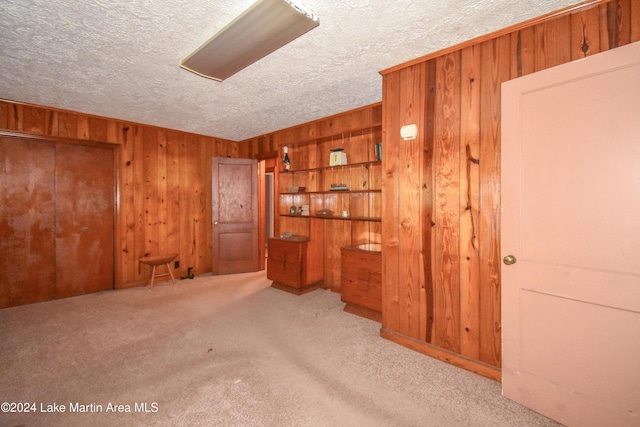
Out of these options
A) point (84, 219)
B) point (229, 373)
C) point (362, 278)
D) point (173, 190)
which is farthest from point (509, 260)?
point (84, 219)

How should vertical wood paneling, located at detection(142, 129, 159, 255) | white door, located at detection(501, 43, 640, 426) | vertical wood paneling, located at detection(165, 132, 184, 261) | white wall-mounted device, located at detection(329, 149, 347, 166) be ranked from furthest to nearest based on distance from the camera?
vertical wood paneling, located at detection(165, 132, 184, 261), vertical wood paneling, located at detection(142, 129, 159, 255), white wall-mounted device, located at detection(329, 149, 347, 166), white door, located at detection(501, 43, 640, 426)

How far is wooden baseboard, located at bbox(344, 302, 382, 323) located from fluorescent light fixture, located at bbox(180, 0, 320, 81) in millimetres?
2750

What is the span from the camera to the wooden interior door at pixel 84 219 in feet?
12.1

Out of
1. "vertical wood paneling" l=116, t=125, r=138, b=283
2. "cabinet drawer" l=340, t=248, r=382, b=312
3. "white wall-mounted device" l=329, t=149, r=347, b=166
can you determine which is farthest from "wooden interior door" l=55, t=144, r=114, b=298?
"cabinet drawer" l=340, t=248, r=382, b=312

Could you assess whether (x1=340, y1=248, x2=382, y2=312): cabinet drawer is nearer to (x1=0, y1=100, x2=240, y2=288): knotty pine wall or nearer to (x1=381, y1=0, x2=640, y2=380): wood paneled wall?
(x1=381, y1=0, x2=640, y2=380): wood paneled wall

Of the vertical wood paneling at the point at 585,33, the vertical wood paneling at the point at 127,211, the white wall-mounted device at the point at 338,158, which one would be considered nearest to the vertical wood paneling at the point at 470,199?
the vertical wood paneling at the point at 585,33

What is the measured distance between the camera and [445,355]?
2.17 m

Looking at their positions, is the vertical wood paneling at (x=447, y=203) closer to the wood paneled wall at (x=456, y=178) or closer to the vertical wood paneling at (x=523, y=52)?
the wood paneled wall at (x=456, y=178)

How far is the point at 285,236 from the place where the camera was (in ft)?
14.3

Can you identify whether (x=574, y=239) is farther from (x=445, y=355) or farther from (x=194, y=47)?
(x=194, y=47)

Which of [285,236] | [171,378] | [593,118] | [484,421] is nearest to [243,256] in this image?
[285,236]

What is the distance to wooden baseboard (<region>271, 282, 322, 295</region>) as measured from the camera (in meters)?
3.85

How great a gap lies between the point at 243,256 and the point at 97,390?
3.20 meters

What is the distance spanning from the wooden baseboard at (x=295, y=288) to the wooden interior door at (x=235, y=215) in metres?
1.11
